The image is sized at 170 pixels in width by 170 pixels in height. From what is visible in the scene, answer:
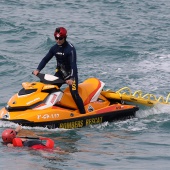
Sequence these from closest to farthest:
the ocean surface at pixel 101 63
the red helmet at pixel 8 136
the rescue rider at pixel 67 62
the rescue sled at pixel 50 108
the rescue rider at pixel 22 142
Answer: the ocean surface at pixel 101 63 → the rescue rider at pixel 22 142 → the red helmet at pixel 8 136 → the rescue sled at pixel 50 108 → the rescue rider at pixel 67 62

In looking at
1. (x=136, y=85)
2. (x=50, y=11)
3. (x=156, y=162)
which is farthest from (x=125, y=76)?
(x=50, y=11)

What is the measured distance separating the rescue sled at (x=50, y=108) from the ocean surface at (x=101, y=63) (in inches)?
7.1

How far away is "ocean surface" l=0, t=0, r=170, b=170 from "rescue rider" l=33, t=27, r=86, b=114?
807mm

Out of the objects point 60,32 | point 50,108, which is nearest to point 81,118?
point 50,108

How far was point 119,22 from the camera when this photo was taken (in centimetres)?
2666

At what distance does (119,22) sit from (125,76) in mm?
9046

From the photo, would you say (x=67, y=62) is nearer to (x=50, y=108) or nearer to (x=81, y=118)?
(x=50, y=108)

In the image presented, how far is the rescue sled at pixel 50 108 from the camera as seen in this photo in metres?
12.7

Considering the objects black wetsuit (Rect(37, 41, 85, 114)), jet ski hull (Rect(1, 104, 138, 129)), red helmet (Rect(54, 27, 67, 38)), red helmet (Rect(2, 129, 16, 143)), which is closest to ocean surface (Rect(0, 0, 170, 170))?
jet ski hull (Rect(1, 104, 138, 129))

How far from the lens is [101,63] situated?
64.2 feet

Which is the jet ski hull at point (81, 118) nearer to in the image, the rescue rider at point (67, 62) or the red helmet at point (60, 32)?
the rescue rider at point (67, 62)

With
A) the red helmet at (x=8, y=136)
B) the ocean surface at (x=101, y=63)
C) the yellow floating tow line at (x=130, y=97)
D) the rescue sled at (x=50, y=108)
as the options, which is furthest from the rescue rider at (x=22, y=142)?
the yellow floating tow line at (x=130, y=97)

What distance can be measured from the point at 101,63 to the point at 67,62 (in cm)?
634

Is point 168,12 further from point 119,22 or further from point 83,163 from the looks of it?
point 83,163
